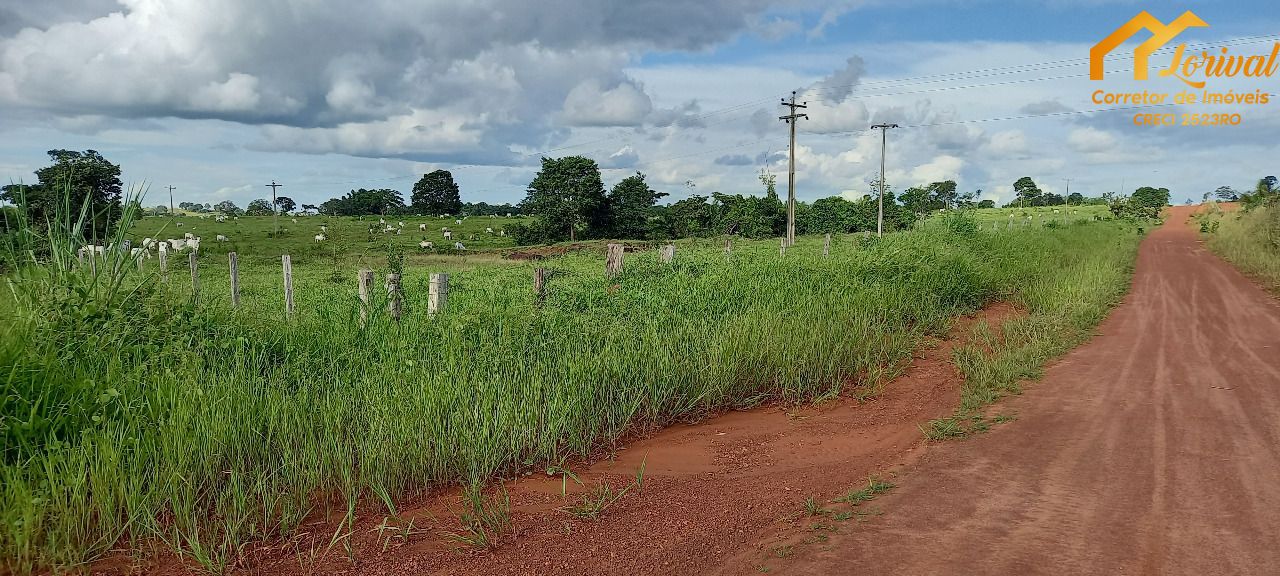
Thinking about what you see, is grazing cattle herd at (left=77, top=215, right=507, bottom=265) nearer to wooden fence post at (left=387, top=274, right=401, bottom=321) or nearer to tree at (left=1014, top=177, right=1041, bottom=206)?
wooden fence post at (left=387, top=274, right=401, bottom=321)

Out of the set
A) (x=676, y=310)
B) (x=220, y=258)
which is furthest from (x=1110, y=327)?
(x=220, y=258)

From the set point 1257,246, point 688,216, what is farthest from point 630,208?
point 1257,246

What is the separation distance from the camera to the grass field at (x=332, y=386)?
4.24 meters

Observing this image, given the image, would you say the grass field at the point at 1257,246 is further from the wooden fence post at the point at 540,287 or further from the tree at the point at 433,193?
the tree at the point at 433,193

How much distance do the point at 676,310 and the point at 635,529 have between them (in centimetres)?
475

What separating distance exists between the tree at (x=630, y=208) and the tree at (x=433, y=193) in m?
33.1

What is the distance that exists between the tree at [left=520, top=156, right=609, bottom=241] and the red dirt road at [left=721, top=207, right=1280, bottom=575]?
4606 centimetres

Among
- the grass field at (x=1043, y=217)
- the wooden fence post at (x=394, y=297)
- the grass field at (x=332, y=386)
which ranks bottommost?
the grass field at (x=332, y=386)

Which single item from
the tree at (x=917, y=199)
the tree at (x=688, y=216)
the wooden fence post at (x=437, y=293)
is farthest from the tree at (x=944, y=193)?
the wooden fence post at (x=437, y=293)

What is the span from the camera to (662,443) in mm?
6449

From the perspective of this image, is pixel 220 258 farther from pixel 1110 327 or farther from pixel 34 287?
pixel 1110 327

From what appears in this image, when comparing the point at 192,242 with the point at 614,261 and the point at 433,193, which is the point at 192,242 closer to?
the point at 614,261

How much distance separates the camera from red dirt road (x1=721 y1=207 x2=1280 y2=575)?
394 centimetres

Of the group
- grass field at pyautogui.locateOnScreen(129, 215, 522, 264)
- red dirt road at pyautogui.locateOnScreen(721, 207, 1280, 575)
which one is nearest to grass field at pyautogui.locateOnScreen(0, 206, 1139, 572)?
red dirt road at pyautogui.locateOnScreen(721, 207, 1280, 575)
